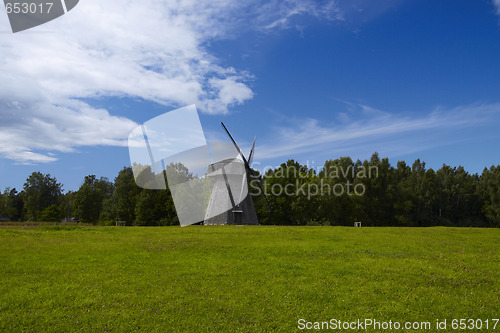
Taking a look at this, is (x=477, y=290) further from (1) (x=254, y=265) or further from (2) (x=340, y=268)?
(1) (x=254, y=265)

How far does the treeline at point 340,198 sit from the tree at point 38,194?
0.88ft

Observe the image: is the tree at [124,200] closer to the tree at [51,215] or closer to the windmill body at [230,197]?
the tree at [51,215]

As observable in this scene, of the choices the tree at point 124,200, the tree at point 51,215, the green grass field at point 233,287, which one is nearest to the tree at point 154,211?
the tree at point 124,200

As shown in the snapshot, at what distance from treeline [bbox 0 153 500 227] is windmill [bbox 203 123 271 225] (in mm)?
20908

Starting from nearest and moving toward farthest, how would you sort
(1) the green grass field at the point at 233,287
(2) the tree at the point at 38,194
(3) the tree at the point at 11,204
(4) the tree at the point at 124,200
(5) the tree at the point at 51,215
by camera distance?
(1) the green grass field at the point at 233,287 → (4) the tree at the point at 124,200 → (5) the tree at the point at 51,215 → (2) the tree at the point at 38,194 → (3) the tree at the point at 11,204

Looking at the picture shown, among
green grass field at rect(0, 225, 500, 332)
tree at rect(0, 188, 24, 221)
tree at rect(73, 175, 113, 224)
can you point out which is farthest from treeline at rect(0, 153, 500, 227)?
green grass field at rect(0, 225, 500, 332)

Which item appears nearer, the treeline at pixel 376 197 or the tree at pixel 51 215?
the treeline at pixel 376 197

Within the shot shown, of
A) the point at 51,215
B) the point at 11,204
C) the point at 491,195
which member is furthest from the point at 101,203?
the point at 491,195

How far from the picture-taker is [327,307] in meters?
10.9

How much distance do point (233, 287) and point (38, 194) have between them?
360 ft

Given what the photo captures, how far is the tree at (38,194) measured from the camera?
326ft

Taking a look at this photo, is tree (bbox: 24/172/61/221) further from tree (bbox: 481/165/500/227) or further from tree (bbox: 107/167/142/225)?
tree (bbox: 481/165/500/227)

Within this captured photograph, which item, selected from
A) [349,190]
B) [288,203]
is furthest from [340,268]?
[349,190]

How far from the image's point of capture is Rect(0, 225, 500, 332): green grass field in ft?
33.0
